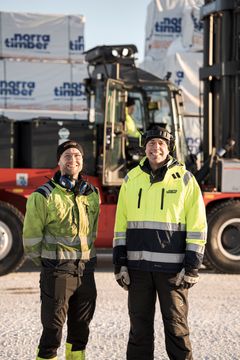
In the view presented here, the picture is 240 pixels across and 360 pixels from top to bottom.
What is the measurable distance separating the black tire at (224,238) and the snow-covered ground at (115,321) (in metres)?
0.24

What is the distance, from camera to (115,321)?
6.46 meters

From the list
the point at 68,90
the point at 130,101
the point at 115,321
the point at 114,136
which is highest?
the point at 68,90

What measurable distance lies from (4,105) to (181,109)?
14.5 metres

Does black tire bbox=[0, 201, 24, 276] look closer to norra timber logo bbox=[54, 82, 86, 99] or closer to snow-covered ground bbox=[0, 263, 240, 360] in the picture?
snow-covered ground bbox=[0, 263, 240, 360]

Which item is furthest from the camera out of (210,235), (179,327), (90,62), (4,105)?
(4,105)

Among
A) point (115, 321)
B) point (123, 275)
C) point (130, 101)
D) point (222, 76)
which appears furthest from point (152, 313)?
point (222, 76)

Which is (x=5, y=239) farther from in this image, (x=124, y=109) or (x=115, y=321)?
(x=115, y=321)

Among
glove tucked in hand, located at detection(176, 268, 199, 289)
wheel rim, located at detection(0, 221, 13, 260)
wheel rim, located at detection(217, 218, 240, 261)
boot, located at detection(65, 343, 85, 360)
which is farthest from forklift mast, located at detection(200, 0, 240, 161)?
boot, located at detection(65, 343, 85, 360)

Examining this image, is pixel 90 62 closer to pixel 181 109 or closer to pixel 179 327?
pixel 181 109

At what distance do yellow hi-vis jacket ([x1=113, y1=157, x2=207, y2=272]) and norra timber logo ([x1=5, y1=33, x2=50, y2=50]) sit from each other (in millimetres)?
19467

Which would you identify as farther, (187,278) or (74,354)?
(74,354)

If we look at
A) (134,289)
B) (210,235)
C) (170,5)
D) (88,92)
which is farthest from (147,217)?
(170,5)

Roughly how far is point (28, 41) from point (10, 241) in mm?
15421

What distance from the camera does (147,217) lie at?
4539 millimetres
